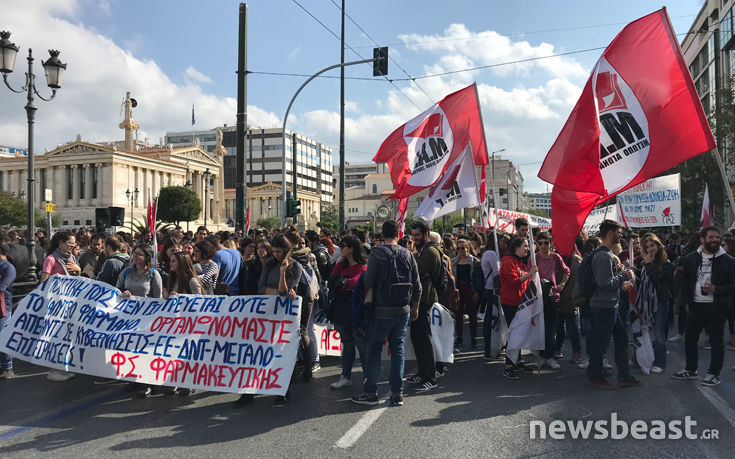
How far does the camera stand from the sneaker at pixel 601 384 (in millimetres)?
5953

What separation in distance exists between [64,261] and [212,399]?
2.97 metres

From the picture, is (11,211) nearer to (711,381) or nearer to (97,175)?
(97,175)

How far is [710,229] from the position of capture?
657 cm

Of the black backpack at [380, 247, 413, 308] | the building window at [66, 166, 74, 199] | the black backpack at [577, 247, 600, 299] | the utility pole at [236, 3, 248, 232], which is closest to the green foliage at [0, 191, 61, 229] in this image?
the building window at [66, 166, 74, 199]

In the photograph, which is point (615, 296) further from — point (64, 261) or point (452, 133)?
point (64, 261)

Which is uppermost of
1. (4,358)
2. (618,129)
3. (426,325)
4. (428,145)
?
(428,145)

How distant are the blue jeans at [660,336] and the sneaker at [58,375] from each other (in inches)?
283

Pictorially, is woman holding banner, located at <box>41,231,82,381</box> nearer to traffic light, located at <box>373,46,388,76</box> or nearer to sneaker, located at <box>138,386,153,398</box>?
sneaker, located at <box>138,386,153,398</box>

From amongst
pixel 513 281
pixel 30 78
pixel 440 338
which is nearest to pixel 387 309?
pixel 440 338

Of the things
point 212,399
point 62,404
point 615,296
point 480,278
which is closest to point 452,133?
point 480,278

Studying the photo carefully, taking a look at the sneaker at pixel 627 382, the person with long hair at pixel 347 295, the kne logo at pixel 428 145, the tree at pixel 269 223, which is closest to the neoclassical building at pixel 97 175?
the tree at pixel 269 223

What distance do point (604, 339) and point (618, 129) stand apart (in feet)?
7.45

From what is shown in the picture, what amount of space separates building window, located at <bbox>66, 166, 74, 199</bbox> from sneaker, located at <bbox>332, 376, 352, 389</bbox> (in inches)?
3718

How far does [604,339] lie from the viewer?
6.00 meters
